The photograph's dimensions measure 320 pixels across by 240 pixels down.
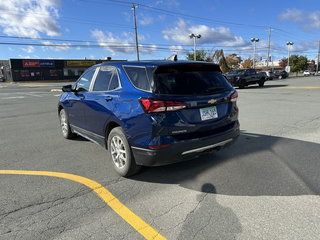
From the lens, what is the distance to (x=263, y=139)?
224 inches

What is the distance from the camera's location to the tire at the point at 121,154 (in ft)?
11.8

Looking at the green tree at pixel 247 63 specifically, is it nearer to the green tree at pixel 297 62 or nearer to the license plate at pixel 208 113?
the green tree at pixel 297 62

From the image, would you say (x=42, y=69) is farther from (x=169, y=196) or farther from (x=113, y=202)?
(x=169, y=196)

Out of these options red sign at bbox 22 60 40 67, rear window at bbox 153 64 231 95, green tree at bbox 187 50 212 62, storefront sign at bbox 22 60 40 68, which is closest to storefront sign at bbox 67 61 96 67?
red sign at bbox 22 60 40 67

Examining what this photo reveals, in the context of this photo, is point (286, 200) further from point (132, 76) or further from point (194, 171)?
point (132, 76)

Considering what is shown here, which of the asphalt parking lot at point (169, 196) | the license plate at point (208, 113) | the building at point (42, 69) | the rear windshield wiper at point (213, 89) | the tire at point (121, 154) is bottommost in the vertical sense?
the asphalt parking lot at point (169, 196)

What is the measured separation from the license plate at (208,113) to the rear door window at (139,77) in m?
0.81

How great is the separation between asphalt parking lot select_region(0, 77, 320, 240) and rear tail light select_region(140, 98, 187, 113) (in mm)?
1123

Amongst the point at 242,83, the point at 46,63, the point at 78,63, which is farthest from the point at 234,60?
the point at 242,83

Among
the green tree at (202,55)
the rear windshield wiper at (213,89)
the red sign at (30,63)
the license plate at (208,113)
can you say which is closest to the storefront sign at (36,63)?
the red sign at (30,63)

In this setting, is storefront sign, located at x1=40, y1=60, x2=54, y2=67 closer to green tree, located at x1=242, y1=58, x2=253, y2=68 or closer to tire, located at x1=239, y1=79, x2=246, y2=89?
tire, located at x1=239, y1=79, x2=246, y2=89

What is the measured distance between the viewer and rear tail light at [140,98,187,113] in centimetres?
313

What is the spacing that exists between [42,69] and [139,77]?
207 ft

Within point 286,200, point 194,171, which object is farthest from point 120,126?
point 286,200
